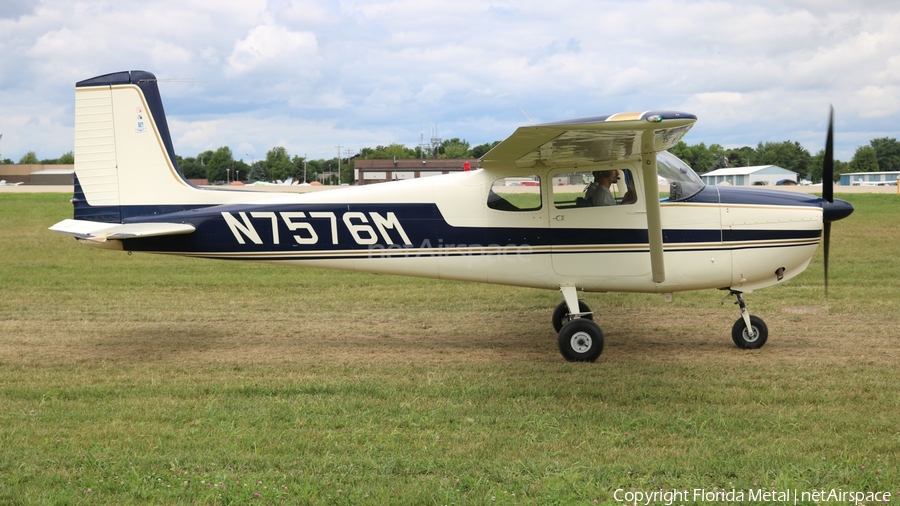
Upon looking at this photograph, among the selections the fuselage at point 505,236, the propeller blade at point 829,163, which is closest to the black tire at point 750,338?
the fuselage at point 505,236

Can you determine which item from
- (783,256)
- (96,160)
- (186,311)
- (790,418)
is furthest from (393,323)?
(790,418)

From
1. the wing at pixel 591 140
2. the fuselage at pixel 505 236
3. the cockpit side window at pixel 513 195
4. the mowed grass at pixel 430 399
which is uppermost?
the wing at pixel 591 140

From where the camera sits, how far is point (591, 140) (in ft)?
23.6

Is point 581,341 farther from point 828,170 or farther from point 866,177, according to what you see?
point 866,177

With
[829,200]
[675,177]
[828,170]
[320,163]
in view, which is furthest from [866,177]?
[675,177]

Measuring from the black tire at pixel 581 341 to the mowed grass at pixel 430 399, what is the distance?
0.16m

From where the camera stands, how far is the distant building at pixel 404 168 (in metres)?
30.4

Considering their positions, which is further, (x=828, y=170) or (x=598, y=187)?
(x=598, y=187)

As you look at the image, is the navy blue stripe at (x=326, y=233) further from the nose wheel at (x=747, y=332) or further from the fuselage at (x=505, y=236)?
the nose wheel at (x=747, y=332)

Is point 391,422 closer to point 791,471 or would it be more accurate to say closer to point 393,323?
point 791,471

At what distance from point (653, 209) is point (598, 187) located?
0.98 m

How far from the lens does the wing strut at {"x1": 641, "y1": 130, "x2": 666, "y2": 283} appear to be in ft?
23.4

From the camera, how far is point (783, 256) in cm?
819

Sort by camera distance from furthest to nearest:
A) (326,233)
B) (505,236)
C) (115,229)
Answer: (326,233) → (505,236) → (115,229)
